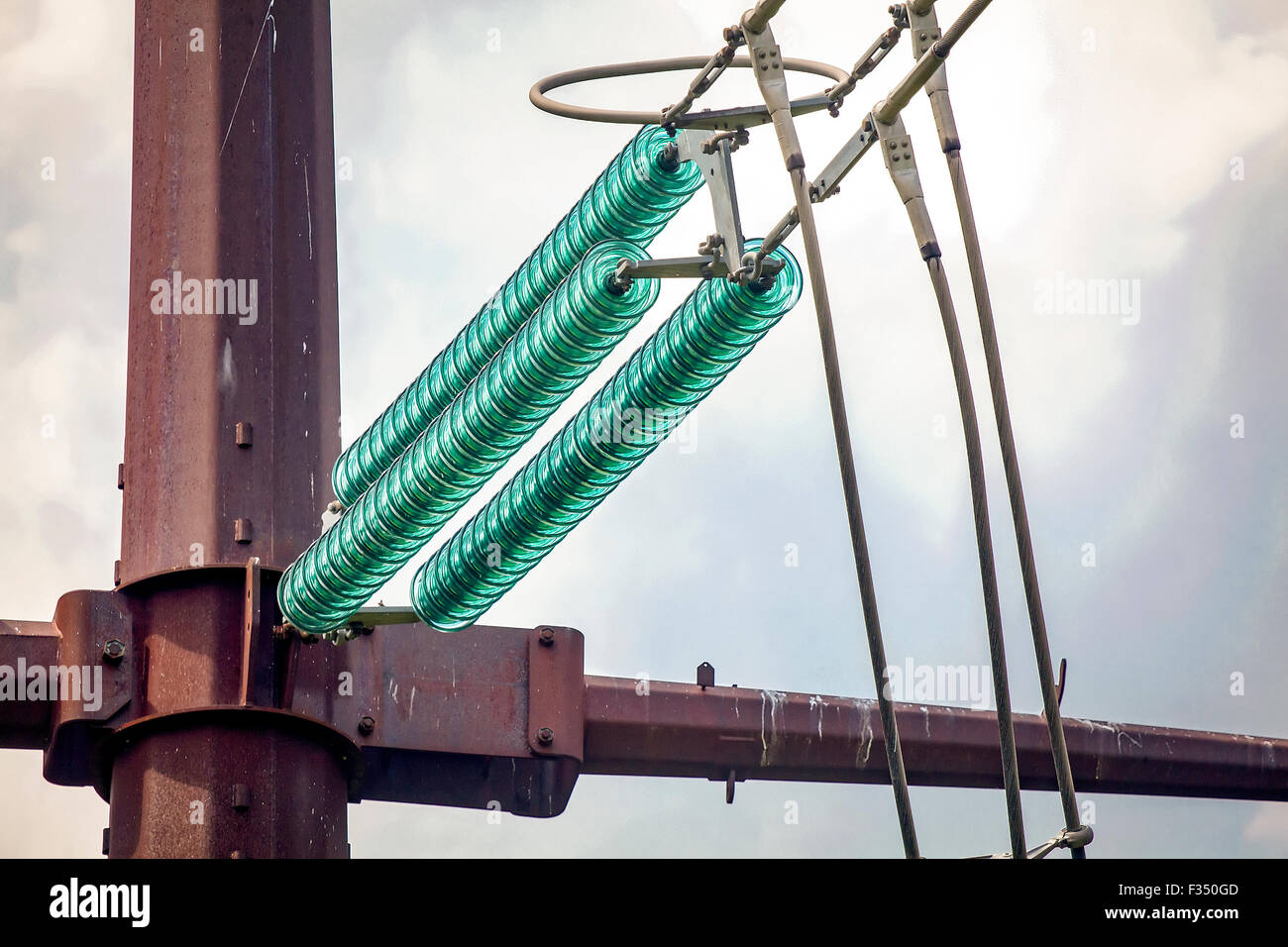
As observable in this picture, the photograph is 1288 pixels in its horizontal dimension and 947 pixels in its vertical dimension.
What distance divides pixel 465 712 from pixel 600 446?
7.14ft

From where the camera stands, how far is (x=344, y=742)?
770cm

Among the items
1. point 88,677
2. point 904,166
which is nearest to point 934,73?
point 904,166

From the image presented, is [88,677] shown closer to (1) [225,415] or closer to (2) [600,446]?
(1) [225,415]

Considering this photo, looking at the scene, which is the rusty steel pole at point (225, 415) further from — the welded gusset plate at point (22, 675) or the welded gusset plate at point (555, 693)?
the welded gusset plate at point (555, 693)

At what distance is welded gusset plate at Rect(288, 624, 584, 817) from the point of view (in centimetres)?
794

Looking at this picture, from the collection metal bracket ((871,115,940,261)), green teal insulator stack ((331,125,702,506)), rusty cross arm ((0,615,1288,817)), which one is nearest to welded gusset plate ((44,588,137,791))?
rusty cross arm ((0,615,1288,817))

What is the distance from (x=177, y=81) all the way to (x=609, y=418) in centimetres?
337

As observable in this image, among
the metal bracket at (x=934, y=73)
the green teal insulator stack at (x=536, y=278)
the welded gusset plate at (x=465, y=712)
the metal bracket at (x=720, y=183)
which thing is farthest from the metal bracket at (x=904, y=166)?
the welded gusset plate at (x=465, y=712)

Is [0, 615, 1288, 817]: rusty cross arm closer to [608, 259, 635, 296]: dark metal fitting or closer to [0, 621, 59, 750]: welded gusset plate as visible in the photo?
[0, 621, 59, 750]: welded gusset plate
